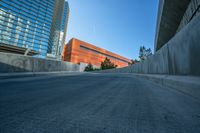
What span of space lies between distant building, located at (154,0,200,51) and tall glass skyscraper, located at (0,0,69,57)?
64.2m

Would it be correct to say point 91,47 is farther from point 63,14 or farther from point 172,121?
point 172,121

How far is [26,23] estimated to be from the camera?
206ft

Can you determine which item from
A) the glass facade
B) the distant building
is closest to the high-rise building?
the glass facade

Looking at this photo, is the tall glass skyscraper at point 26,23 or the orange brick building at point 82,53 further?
the orange brick building at point 82,53

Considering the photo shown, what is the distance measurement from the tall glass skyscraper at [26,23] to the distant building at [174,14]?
64218 mm

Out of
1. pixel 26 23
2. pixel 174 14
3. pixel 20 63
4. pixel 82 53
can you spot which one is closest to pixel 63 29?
pixel 82 53

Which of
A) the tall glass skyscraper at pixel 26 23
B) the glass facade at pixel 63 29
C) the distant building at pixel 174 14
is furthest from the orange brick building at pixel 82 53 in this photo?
the distant building at pixel 174 14

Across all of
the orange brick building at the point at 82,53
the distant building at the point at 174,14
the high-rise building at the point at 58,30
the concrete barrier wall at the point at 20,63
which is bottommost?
the concrete barrier wall at the point at 20,63

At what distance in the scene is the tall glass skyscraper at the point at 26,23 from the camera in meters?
55.0

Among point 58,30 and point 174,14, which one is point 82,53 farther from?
point 174,14

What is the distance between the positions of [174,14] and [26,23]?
7561cm

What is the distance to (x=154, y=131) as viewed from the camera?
987 mm

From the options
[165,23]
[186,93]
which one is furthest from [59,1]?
[186,93]

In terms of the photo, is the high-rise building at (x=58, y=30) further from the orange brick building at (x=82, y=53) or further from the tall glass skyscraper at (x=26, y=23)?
the tall glass skyscraper at (x=26, y=23)
